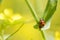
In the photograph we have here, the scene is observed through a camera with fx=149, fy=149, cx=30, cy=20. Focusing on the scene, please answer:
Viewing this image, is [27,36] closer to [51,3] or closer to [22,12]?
[22,12]

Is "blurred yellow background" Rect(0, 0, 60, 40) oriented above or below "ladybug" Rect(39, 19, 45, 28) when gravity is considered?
below

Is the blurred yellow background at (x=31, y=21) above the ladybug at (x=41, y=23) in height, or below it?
below

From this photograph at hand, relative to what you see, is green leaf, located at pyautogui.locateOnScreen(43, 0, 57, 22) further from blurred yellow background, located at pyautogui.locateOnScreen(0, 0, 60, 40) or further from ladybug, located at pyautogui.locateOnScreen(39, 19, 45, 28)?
blurred yellow background, located at pyautogui.locateOnScreen(0, 0, 60, 40)

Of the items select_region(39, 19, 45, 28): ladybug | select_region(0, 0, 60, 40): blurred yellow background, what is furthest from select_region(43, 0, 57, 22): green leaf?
select_region(0, 0, 60, 40): blurred yellow background

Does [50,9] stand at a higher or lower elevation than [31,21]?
higher

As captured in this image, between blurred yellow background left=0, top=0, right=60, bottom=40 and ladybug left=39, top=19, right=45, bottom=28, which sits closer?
ladybug left=39, top=19, right=45, bottom=28

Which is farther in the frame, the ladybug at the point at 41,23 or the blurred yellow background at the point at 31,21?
the blurred yellow background at the point at 31,21

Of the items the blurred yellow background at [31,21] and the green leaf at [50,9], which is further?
the blurred yellow background at [31,21]

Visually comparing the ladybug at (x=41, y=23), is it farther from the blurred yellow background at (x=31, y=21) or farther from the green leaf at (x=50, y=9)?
the blurred yellow background at (x=31, y=21)

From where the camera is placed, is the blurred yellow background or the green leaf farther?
the blurred yellow background

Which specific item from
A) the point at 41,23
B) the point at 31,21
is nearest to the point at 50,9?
the point at 41,23

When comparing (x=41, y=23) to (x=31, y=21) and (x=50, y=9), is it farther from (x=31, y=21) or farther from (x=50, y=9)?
(x=31, y=21)

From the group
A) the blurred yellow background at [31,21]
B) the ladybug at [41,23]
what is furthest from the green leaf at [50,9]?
the blurred yellow background at [31,21]
